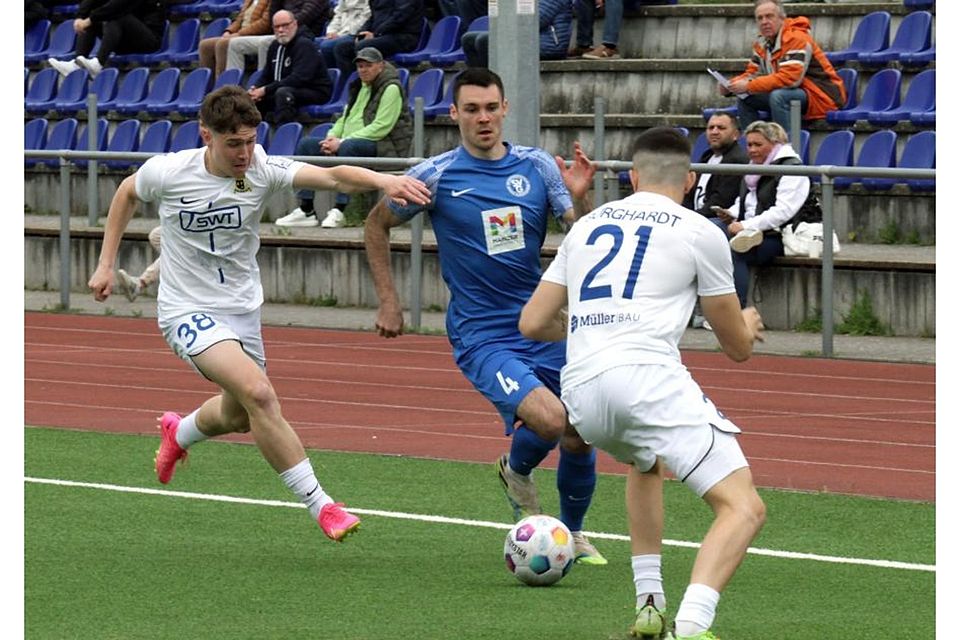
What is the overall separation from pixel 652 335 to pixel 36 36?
2195cm

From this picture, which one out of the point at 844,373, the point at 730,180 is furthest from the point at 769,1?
the point at 844,373

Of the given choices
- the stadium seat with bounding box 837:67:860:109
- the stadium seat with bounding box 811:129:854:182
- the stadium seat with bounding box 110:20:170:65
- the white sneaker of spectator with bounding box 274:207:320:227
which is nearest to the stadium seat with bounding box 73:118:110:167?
the stadium seat with bounding box 110:20:170:65

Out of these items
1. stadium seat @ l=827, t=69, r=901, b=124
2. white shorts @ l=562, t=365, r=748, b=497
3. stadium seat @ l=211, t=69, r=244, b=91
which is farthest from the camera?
stadium seat @ l=211, t=69, r=244, b=91

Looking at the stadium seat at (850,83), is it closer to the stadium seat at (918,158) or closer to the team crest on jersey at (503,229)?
the stadium seat at (918,158)

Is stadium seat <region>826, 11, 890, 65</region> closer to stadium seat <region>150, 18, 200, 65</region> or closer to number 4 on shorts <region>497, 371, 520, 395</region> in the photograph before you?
stadium seat <region>150, 18, 200, 65</region>

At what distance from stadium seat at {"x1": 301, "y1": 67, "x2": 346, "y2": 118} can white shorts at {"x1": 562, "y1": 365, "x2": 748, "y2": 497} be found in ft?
49.9

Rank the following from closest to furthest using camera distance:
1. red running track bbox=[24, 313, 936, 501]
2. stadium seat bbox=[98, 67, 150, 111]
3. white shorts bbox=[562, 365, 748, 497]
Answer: white shorts bbox=[562, 365, 748, 497], red running track bbox=[24, 313, 936, 501], stadium seat bbox=[98, 67, 150, 111]

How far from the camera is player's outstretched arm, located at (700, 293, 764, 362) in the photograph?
6.77m

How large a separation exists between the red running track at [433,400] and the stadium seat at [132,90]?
7.29 meters

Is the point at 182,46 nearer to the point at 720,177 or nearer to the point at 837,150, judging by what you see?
the point at 837,150

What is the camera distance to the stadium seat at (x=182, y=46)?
24797mm

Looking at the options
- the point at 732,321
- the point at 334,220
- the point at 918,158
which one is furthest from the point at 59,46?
the point at 732,321

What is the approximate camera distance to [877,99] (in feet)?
61.0

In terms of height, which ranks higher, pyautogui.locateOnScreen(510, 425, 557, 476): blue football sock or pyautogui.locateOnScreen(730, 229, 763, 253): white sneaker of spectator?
pyautogui.locateOnScreen(730, 229, 763, 253): white sneaker of spectator
